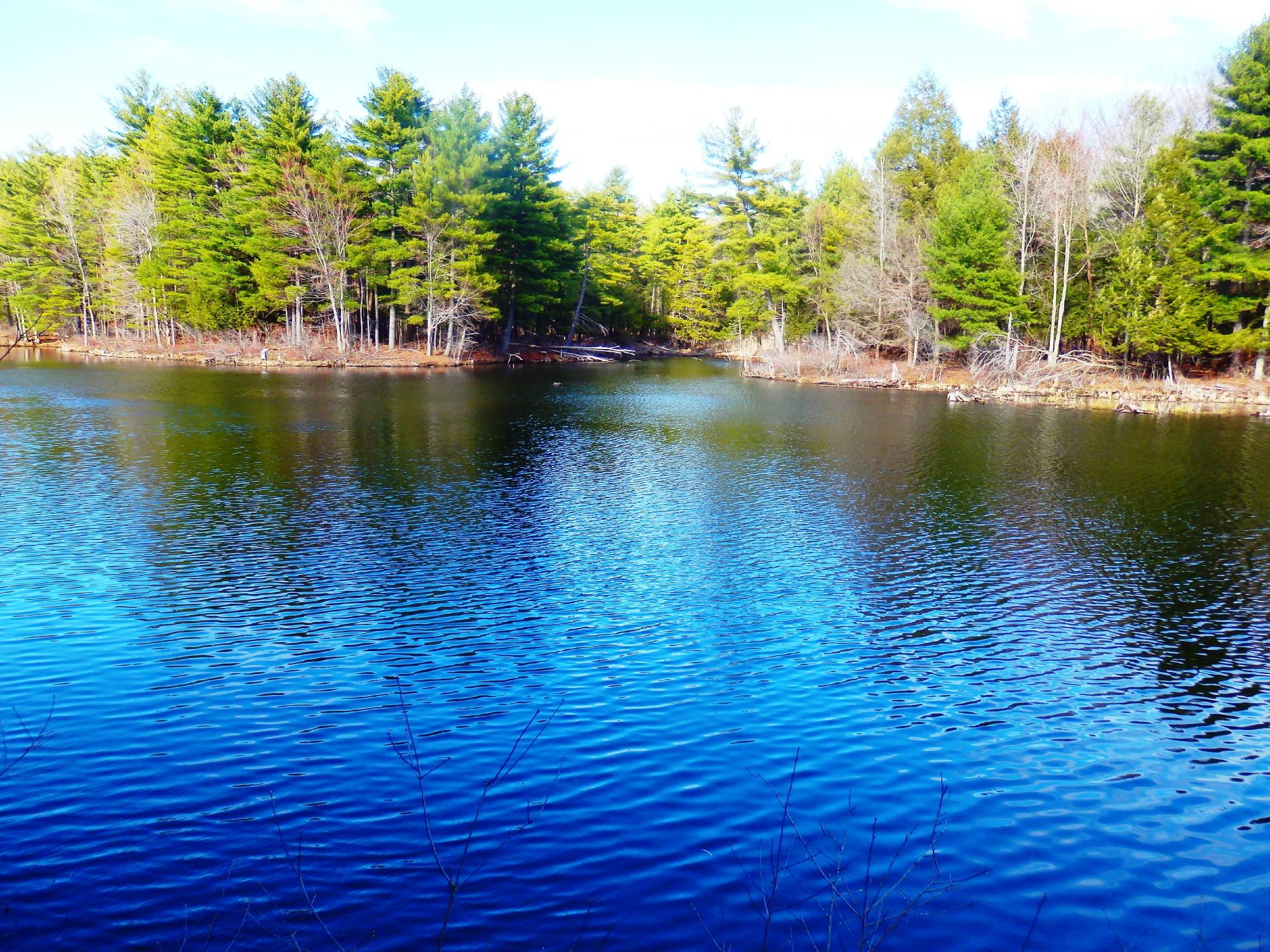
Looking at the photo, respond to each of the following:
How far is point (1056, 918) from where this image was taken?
7535 millimetres

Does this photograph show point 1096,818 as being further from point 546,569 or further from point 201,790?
point 546,569

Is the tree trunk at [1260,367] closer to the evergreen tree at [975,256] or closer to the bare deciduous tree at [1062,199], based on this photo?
the bare deciduous tree at [1062,199]

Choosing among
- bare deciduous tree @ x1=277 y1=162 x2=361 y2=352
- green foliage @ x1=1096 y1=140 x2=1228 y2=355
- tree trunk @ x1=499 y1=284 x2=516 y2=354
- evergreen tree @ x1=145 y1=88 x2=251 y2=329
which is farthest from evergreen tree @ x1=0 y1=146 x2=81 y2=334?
green foliage @ x1=1096 y1=140 x2=1228 y2=355

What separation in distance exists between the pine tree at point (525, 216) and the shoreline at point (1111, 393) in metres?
25.3

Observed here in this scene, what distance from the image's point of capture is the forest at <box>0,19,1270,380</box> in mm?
46438

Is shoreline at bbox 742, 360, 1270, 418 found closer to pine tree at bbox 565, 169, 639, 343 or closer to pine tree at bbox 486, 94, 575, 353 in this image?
pine tree at bbox 486, 94, 575, 353

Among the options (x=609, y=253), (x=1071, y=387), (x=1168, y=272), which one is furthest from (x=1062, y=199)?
(x=609, y=253)

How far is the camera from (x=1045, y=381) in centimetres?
5097

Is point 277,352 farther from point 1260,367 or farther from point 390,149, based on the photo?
point 1260,367

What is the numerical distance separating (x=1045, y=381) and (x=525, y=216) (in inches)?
1527

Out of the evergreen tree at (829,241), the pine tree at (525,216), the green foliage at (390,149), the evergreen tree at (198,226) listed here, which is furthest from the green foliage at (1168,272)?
the evergreen tree at (198,226)

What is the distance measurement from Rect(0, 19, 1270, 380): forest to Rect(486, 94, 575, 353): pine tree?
0.65 ft

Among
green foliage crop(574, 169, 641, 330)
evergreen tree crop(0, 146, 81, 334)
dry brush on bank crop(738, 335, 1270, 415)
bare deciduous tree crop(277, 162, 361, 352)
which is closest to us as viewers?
dry brush on bank crop(738, 335, 1270, 415)

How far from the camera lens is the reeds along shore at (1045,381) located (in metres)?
45.2
